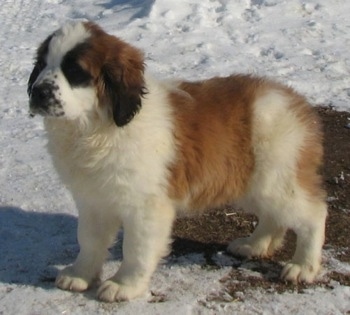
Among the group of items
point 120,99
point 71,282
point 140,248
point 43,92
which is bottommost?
point 71,282

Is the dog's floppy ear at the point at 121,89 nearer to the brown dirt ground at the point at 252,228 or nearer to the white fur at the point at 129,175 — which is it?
the white fur at the point at 129,175

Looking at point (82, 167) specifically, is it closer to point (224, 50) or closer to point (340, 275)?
point (340, 275)

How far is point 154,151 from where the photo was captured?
398cm

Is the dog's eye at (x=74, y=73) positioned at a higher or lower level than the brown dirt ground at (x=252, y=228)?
higher

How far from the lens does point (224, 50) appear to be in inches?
339

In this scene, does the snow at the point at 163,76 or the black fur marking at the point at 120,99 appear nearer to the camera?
the black fur marking at the point at 120,99

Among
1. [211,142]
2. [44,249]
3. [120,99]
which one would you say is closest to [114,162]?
[120,99]

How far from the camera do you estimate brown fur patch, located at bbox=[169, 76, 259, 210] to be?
4.14 metres

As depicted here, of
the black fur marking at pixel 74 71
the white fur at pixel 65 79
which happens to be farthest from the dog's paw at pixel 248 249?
the black fur marking at pixel 74 71

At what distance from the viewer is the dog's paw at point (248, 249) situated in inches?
186

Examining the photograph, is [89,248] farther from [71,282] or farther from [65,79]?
[65,79]

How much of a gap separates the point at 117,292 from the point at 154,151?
84cm

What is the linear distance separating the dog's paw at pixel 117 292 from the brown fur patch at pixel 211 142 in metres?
0.58

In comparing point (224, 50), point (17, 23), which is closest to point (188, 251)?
point (224, 50)
